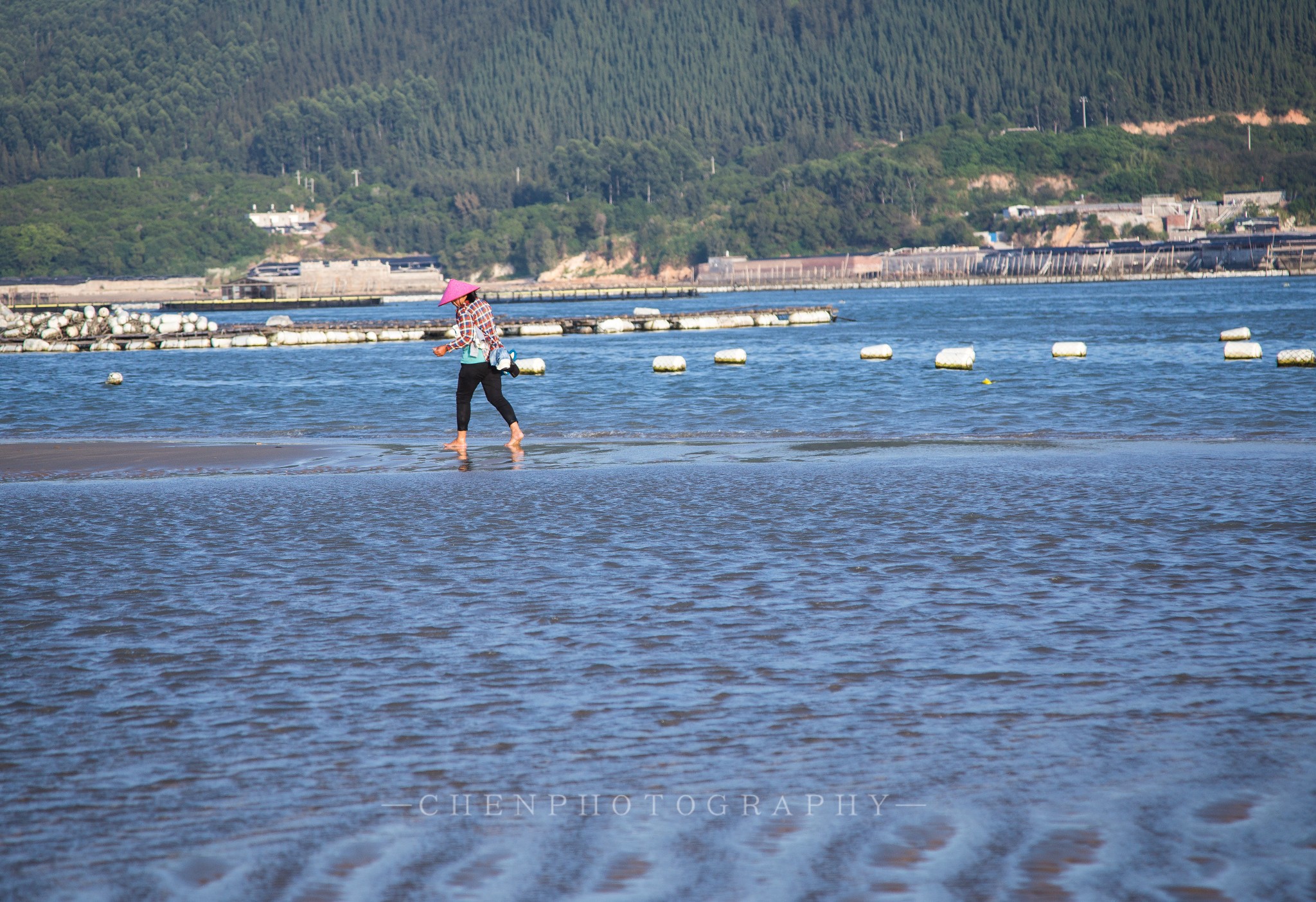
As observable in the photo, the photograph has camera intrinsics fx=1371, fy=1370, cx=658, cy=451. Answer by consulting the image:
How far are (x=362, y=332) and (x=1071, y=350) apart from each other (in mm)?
37357

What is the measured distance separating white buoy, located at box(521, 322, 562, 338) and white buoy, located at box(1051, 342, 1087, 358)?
3601 centimetres

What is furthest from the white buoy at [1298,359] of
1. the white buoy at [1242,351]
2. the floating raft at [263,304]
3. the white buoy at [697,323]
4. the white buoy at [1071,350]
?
the floating raft at [263,304]

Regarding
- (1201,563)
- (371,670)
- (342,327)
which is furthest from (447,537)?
(342,327)

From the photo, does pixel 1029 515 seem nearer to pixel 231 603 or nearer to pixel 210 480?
pixel 231 603

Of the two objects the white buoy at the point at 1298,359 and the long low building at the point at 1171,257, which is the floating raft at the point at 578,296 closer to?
the long low building at the point at 1171,257

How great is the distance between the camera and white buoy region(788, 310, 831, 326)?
7119cm

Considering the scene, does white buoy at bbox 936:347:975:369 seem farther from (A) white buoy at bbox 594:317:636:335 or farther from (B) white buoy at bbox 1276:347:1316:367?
(A) white buoy at bbox 594:317:636:335

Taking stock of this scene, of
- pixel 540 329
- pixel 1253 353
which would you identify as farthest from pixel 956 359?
pixel 540 329

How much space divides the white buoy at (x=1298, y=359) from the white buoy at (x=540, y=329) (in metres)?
43.4

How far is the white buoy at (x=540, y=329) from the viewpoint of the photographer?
222ft

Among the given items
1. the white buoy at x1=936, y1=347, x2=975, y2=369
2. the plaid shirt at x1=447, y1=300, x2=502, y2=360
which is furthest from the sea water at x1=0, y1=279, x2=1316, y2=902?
the white buoy at x1=936, y1=347, x2=975, y2=369

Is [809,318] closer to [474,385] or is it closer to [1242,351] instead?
[1242,351]

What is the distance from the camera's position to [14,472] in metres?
15.9

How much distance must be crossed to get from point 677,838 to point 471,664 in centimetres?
225
